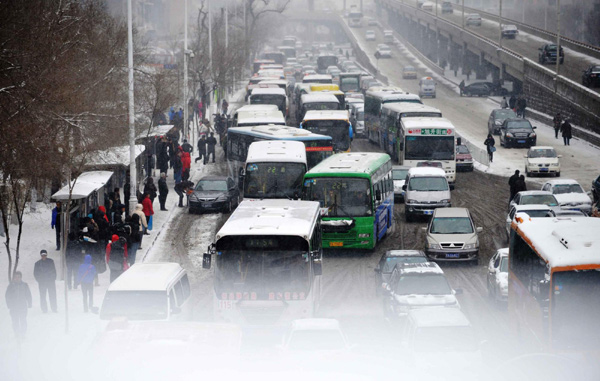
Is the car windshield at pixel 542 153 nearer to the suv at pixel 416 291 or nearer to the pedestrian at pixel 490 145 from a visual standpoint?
the pedestrian at pixel 490 145

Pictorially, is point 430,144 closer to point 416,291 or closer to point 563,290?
point 416,291

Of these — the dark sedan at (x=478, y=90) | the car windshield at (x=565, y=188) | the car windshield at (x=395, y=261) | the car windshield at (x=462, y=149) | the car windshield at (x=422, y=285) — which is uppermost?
the car windshield at (x=422, y=285)

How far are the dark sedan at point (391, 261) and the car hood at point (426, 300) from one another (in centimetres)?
271

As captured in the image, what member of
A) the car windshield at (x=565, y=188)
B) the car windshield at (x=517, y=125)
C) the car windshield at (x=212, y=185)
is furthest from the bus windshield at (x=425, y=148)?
the car windshield at (x=517, y=125)

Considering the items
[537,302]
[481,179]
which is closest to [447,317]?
[537,302]

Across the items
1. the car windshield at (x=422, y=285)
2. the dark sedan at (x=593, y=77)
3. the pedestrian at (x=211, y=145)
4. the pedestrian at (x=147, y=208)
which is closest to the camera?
the car windshield at (x=422, y=285)

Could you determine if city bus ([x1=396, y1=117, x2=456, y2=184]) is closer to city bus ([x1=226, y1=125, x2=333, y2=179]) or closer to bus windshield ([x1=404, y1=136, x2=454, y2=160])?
bus windshield ([x1=404, y1=136, x2=454, y2=160])

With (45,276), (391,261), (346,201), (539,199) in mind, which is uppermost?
(346,201)

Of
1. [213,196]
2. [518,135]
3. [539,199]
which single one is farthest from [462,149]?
[213,196]

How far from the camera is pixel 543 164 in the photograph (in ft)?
140

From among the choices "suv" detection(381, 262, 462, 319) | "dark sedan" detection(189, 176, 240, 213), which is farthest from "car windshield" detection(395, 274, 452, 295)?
"dark sedan" detection(189, 176, 240, 213)

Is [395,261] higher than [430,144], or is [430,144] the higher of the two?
[430,144]

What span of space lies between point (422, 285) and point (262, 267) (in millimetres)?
4093

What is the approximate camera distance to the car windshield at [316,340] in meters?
15.1
